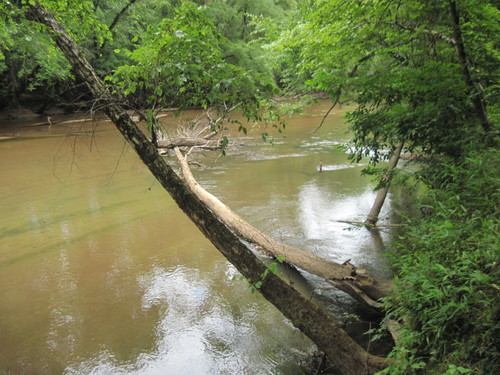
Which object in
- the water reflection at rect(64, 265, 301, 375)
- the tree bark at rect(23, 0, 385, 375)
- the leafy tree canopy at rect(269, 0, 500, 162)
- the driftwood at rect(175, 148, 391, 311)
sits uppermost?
the leafy tree canopy at rect(269, 0, 500, 162)

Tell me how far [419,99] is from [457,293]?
2593 millimetres

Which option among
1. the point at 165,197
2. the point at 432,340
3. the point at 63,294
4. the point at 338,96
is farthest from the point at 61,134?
the point at 432,340

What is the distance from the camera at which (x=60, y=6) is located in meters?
4.03

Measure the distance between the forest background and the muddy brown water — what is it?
90 cm

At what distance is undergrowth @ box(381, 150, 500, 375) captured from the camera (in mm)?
2326

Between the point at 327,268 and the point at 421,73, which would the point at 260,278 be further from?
the point at 421,73

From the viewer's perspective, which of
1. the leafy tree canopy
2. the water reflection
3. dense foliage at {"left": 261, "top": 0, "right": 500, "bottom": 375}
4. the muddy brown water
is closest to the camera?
dense foliage at {"left": 261, "top": 0, "right": 500, "bottom": 375}

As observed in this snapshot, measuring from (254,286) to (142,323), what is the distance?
7.84 ft

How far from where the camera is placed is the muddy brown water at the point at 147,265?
4.09 meters

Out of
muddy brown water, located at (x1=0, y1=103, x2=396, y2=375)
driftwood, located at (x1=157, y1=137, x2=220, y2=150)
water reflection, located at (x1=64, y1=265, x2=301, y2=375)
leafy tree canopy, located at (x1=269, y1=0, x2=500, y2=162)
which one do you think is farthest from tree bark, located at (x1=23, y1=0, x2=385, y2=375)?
driftwood, located at (x1=157, y1=137, x2=220, y2=150)

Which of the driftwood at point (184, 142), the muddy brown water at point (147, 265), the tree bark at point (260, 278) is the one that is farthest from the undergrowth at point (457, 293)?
the driftwood at point (184, 142)

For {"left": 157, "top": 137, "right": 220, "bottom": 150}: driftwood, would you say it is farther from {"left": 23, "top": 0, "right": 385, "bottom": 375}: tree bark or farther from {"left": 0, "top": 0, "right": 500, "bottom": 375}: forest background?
{"left": 23, "top": 0, "right": 385, "bottom": 375}: tree bark

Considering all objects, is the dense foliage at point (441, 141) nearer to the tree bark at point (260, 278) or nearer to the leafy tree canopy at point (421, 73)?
the leafy tree canopy at point (421, 73)

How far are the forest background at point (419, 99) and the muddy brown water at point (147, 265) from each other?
90cm
